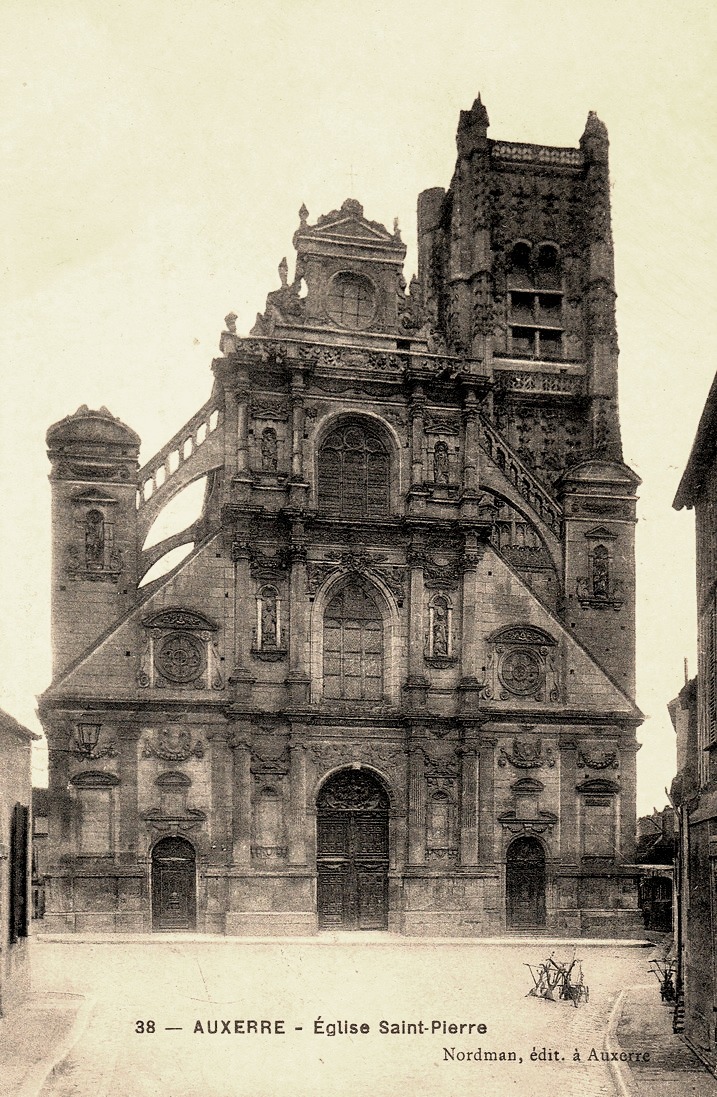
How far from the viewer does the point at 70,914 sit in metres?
25.6

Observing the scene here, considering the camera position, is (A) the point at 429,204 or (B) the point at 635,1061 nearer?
(B) the point at 635,1061

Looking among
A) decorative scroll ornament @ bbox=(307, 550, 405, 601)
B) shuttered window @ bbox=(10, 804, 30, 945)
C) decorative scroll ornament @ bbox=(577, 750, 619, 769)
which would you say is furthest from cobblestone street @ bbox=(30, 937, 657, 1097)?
decorative scroll ornament @ bbox=(307, 550, 405, 601)

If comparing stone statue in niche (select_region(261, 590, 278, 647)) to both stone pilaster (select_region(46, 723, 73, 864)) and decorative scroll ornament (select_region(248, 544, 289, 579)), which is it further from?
stone pilaster (select_region(46, 723, 73, 864))

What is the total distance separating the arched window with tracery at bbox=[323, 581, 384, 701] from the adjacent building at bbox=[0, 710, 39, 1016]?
954 cm

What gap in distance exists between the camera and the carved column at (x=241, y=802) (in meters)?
26.3

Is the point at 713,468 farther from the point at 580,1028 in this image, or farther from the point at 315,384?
the point at 315,384

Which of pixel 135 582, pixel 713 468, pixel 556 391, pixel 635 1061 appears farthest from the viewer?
pixel 556 391

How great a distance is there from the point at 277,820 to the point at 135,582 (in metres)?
5.94

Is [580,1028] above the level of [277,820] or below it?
below

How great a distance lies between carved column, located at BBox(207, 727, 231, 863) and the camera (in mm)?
26312

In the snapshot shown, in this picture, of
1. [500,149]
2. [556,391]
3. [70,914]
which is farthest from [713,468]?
[500,149]

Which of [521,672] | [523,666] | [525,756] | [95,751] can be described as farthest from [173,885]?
Result: [523,666]

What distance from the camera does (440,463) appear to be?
28.9 metres

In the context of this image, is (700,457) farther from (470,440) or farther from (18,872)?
(470,440)
